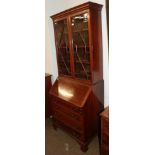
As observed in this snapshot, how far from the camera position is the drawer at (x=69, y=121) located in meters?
2.09

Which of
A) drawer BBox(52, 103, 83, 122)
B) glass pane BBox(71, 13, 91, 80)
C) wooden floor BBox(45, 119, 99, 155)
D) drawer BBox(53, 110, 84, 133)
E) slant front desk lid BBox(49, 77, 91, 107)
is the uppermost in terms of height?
glass pane BBox(71, 13, 91, 80)

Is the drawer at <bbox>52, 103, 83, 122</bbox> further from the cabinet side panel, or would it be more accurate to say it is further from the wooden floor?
the cabinet side panel

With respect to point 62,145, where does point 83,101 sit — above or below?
above

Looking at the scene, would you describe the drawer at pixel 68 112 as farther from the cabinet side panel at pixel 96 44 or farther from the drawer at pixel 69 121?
the cabinet side panel at pixel 96 44

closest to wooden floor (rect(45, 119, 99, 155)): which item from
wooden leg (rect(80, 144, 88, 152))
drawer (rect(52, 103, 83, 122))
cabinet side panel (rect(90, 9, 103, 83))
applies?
wooden leg (rect(80, 144, 88, 152))

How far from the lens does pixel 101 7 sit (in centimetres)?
204

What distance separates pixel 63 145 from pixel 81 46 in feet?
4.75

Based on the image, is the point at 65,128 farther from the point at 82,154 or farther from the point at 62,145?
the point at 82,154

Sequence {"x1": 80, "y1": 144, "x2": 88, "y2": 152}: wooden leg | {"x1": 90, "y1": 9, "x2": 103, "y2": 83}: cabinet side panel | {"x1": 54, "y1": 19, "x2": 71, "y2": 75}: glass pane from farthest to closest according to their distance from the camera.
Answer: {"x1": 54, "y1": 19, "x2": 71, "y2": 75}: glass pane < {"x1": 80, "y1": 144, "x2": 88, "y2": 152}: wooden leg < {"x1": 90, "y1": 9, "x2": 103, "y2": 83}: cabinet side panel

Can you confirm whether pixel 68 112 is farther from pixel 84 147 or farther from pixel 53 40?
pixel 53 40

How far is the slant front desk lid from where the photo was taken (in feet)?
6.65
